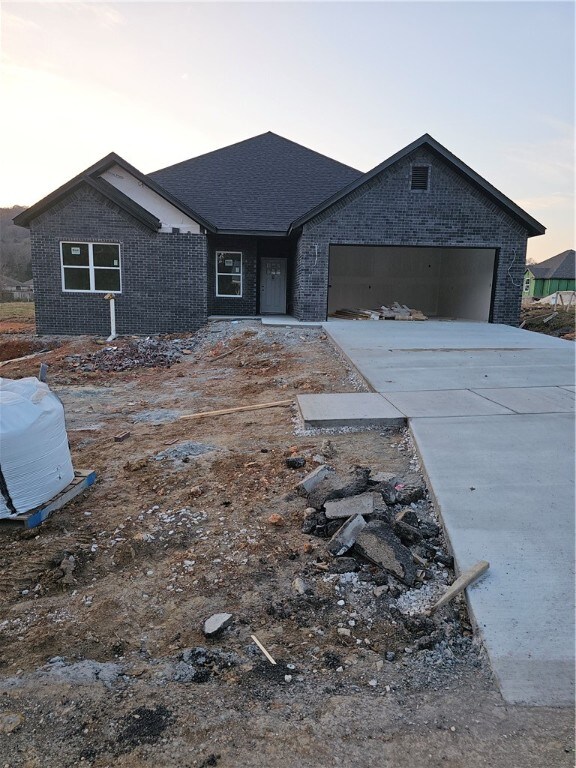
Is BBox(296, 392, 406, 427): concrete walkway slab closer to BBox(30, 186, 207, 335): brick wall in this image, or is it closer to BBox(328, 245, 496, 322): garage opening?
BBox(30, 186, 207, 335): brick wall

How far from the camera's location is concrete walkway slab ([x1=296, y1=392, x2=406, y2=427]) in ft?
21.0

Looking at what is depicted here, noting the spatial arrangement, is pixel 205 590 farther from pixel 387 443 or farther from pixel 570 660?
pixel 387 443

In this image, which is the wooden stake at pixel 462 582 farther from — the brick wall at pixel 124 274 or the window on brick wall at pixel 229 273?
the window on brick wall at pixel 229 273

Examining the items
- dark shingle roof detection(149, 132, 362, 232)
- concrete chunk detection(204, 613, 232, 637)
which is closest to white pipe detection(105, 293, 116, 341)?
dark shingle roof detection(149, 132, 362, 232)

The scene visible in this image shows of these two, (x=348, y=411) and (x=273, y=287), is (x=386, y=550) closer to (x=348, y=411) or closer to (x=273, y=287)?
(x=348, y=411)

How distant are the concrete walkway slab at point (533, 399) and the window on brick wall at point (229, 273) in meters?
13.1

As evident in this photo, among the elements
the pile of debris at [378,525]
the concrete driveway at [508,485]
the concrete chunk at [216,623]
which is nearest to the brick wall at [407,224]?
the concrete driveway at [508,485]

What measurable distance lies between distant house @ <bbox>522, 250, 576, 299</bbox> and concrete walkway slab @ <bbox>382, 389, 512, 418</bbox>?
177 ft

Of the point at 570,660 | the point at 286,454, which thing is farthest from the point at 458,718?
the point at 286,454

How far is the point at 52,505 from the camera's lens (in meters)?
4.68

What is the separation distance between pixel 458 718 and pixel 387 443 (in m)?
3.52

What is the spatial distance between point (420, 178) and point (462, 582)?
15803 mm

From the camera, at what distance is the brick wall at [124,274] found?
1642cm

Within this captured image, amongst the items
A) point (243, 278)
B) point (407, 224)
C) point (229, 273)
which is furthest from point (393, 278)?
point (229, 273)
